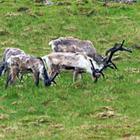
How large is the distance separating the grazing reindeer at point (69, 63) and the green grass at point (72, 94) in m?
0.40

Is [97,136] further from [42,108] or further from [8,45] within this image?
[8,45]

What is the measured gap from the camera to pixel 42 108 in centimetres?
1797


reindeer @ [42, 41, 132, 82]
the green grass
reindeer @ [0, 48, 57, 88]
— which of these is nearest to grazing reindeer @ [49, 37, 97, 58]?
the green grass

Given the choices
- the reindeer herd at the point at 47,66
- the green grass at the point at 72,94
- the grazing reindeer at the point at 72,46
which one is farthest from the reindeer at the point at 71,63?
the grazing reindeer at the point at 72,46

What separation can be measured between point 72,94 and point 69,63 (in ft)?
6.09

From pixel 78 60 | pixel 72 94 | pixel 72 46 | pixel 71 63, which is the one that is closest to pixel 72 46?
pixel 72 46

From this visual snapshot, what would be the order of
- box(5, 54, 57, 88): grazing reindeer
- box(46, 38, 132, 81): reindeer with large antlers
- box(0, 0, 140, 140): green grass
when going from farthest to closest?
box(46, 38, 132, 81): reindeer with large antlers
box(5, 54, 57, 88): grazing reindeer
box(0, 0, 140, 140): green grass

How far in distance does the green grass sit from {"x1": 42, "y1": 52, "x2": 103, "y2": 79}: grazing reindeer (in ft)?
1.31

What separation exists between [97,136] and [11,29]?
15852mm

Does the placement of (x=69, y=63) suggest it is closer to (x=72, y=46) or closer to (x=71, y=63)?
(x=71, y=63)

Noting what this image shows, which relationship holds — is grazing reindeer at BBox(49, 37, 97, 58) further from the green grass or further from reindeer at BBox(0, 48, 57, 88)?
reindeer at BBox(0, 48, 57, 88)

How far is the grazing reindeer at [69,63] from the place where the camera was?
68.4 ft

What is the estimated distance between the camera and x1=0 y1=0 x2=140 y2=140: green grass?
1582cm

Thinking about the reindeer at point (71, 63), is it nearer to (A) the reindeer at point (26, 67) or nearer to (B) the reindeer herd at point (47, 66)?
Result: (B) the reindeer herd at point (47, 66)
